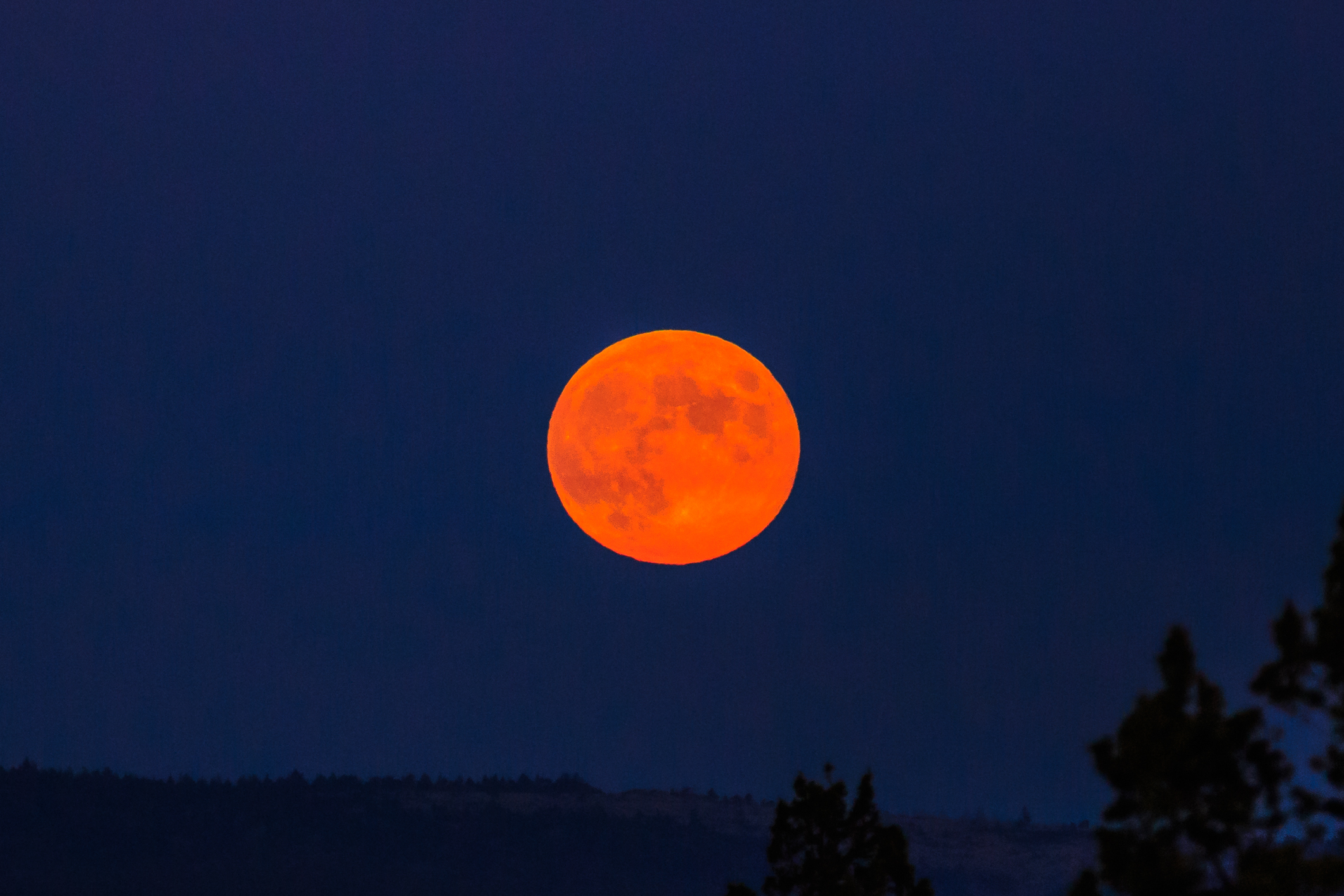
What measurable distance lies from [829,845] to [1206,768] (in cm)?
→ 2501

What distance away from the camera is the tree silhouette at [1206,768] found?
24.8 metres

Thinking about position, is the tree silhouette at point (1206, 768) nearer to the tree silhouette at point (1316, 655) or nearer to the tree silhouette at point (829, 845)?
the tree silhouette at point (1316, 655)

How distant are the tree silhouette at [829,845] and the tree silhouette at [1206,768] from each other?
21125 mm

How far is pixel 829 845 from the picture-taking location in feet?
161

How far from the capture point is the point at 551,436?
49531mm

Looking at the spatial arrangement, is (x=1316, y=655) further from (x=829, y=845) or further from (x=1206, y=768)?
(x=829, y=845)

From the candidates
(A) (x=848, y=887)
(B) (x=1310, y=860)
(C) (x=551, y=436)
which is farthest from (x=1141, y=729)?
(C) (x=551, y=436)

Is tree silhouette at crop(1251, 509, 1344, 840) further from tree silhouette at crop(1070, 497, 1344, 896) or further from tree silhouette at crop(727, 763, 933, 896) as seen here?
tree silhouette at crop(727, 763, 933, 896)

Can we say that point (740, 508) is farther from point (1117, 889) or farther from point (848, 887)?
point (1117, 889)

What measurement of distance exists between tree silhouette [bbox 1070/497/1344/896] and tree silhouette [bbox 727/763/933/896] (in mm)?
21125

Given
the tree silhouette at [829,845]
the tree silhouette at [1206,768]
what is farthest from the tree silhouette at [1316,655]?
the tree silhouette at [829,845]

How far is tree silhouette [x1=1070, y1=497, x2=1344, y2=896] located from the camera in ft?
81.4

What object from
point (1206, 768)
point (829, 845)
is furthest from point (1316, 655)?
point (829, 845)

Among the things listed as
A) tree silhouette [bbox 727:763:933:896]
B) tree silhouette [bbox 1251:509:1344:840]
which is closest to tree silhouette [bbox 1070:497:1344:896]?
tree silhouette [bbox 1251:509:1344:840]
